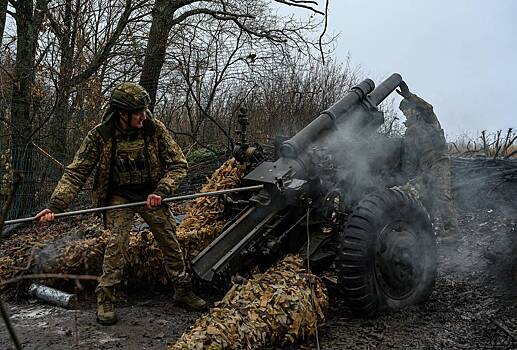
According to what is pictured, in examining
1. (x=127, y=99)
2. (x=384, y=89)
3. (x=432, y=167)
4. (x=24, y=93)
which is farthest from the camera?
(x=24, y=93)

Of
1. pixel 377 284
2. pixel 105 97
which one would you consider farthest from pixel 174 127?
pixel 377 284

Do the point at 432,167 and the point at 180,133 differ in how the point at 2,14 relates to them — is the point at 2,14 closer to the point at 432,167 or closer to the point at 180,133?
the point at 180,133

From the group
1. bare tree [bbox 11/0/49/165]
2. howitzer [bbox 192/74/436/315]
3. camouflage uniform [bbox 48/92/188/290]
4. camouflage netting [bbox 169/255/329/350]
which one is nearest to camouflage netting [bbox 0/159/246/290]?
camouflage uniform [bbox 48/92/188/290]

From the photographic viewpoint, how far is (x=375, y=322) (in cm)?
498

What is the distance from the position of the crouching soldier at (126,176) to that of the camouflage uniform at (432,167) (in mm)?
3420

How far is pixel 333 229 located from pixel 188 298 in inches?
60.2

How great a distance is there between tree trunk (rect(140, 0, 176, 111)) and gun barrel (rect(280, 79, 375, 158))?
6.85 m

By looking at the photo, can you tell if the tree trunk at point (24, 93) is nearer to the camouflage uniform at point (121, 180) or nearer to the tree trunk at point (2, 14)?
the tree trunk at point (2, 14)

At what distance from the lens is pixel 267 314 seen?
4.24 metres

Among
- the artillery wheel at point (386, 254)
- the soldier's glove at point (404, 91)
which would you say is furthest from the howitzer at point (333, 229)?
the soldier's glove at point (404, 91)

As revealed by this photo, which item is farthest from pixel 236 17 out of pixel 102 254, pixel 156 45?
pixel 102 254

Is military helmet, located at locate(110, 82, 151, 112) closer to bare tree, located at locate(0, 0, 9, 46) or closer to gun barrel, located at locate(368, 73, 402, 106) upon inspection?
gun barrel, located at locate(368, 73, 402, 106)

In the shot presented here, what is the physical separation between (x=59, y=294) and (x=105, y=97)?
6.84 metres

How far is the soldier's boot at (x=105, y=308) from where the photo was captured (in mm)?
4898
